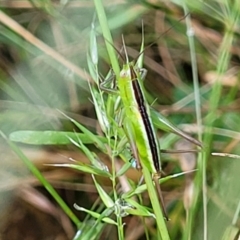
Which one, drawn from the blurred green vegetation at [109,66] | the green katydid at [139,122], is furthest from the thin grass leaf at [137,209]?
the blurred green vegetation at [109,66]

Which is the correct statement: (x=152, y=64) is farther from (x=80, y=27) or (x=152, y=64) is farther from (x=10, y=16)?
(x=10, y=16)

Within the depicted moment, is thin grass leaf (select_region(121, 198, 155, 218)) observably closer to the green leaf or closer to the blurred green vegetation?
the green leaf

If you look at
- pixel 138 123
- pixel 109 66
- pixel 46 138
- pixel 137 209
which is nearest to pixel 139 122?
pixel 138 123

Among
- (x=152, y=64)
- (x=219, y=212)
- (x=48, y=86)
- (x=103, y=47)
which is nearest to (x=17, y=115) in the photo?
(x=48, y=86)

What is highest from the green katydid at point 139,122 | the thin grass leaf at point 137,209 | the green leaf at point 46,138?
the green katydid at point 139,122

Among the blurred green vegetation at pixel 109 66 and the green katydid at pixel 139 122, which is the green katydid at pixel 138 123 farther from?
the blurred green vegetation at pixel 109 66

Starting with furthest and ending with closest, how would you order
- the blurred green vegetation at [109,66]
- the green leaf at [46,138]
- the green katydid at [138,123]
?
the blurred green vegetation at [109,66], the green leaf at [46,138], the green katydid at [138,123]

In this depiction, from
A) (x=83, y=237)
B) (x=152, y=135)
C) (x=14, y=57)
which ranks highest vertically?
(x=14, y=57)

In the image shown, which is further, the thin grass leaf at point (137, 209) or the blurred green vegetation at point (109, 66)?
the blurred green vegetation at point (109, 66)

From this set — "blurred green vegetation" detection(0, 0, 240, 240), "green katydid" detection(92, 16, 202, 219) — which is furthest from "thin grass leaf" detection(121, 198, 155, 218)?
"blurred green vegetation" detection(0, 0, 240, 240)

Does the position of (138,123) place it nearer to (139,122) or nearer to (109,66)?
(139,122)

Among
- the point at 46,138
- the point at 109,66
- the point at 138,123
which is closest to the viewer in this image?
the point at 138,123
